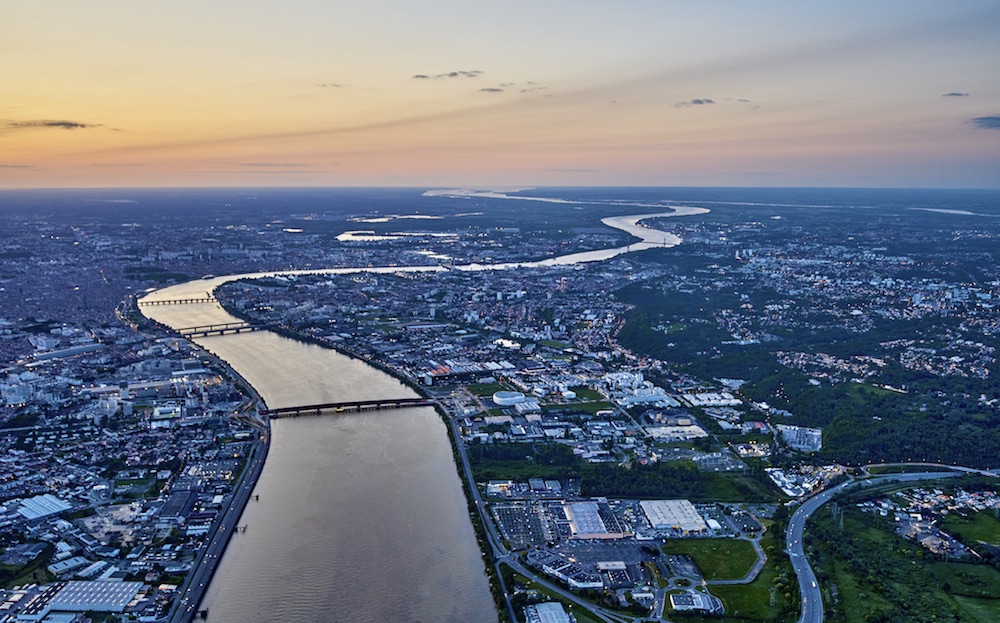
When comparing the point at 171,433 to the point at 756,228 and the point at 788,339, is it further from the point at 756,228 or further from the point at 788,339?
the point at 756,228

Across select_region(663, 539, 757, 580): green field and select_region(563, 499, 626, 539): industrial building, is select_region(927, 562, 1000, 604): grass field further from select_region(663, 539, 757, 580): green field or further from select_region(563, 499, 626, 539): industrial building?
select_region(563, 499, 626, 539): industrial building

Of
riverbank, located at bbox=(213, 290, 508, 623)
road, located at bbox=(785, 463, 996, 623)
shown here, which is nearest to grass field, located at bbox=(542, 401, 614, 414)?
riverbank, located at bbox=(213, 290, 508, 623)

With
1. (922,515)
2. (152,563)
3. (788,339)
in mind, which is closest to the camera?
(152,563)

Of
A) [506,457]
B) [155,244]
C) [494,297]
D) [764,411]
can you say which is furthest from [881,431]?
[155,244]

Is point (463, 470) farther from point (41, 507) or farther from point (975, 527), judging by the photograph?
point (975, 527)

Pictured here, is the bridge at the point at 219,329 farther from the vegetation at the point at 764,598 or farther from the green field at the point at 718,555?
the vegetation at the point at 764,598

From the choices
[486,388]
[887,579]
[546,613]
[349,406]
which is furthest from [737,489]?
[349,406]
